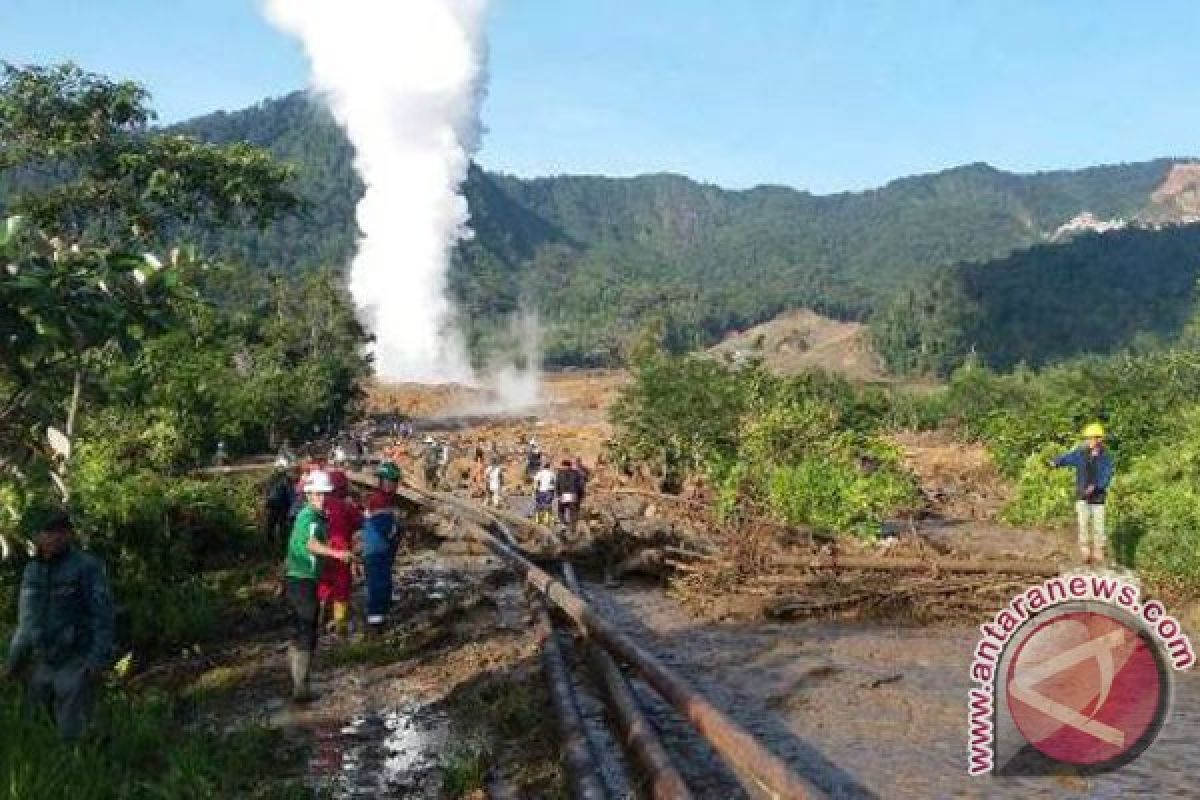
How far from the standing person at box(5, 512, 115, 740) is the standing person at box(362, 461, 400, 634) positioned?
16.8 feet

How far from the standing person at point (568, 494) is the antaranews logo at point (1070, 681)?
1157cm

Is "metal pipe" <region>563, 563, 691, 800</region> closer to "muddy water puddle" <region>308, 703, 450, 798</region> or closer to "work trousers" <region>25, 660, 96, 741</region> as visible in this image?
"muddy water puddle" <region>308, 703, 450, 798</region>

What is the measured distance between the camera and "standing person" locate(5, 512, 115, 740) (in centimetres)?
690

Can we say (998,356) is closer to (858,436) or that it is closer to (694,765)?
(858,436)

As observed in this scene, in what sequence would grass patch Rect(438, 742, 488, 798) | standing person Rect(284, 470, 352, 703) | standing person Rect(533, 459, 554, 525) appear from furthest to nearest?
standing person Rect(533, 459, 554, 525) → standing person Rect(284, 470, 352, 703) → grass patch Rect(438, 742, 488, 798)

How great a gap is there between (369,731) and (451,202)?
100565 mm

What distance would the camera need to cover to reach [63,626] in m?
6.96

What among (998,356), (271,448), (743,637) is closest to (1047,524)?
(743,637)

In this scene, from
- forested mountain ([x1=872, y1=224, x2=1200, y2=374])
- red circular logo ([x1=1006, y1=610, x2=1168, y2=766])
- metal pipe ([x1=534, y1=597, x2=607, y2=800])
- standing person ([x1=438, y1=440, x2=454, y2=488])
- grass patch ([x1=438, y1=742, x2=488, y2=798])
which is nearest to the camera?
metal pipe ([x1=534, y1=597, x2=607, y2=800])

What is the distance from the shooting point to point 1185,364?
47.9 meters

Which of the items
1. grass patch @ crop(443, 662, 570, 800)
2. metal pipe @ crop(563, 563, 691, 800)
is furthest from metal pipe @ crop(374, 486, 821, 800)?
grass patch @ crop(443, 662, 570, 800)

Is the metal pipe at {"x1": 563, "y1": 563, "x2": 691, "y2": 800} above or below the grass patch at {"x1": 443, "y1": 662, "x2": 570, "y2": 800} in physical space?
above

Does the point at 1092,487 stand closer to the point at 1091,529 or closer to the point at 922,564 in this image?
the point at 1091,529

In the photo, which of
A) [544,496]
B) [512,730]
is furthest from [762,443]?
[512,730]
